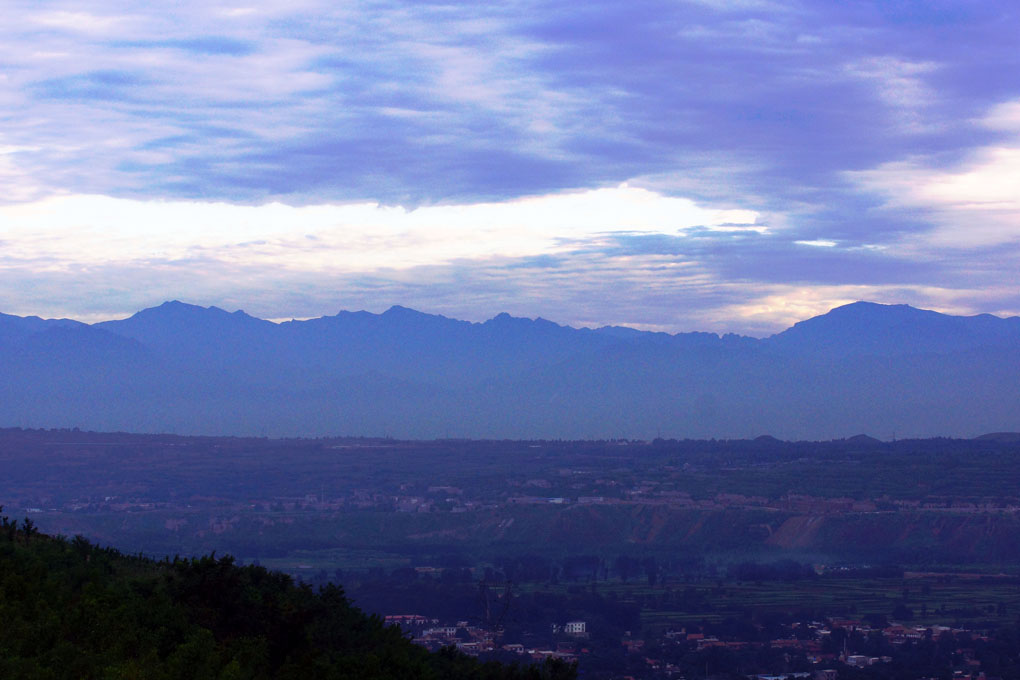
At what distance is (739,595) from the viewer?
7938 centimetres

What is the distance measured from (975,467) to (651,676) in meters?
87.0

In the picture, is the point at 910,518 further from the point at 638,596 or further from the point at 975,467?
the point at 638,596

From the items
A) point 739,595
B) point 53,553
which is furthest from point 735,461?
point 53,553

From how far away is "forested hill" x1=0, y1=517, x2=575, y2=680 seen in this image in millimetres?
18109

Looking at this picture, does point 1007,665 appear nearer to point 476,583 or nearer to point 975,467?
point 476,583

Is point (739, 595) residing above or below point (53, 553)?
below

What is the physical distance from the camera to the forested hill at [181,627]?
18109 mm

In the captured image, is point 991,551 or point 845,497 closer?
point 991,551

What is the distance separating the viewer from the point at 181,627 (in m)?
21.0

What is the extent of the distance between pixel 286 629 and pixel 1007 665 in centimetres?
4130

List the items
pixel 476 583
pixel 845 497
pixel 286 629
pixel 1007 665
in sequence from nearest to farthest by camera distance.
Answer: pixel 286 629, pixel 1007 665, pixel 476 583, pixel 845 497

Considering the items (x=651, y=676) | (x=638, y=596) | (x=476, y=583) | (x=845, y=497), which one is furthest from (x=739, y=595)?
(x=845, y=497)

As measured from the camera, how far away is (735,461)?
155375mm

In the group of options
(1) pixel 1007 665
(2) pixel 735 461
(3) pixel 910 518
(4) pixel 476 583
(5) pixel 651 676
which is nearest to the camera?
(5) pixel 651 676
